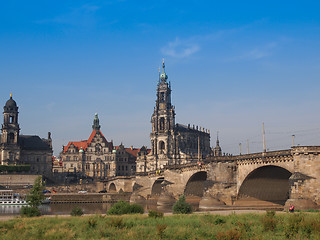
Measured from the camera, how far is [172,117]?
15375 cm

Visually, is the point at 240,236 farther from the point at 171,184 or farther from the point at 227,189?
the point at 171,184

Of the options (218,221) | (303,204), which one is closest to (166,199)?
(303,204)

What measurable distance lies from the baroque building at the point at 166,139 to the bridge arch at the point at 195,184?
5438 cm

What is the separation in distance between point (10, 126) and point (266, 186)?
323 ft

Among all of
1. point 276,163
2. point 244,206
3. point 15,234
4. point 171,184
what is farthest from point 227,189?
point 15,234

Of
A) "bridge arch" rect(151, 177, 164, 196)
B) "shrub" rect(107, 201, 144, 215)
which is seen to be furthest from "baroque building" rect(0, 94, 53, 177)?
"shrub" rect(107, 201, 144, 215)

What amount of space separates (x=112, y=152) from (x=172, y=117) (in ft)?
93.7

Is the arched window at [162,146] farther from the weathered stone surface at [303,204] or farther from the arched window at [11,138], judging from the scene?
the weathered stone surface at [303,204]

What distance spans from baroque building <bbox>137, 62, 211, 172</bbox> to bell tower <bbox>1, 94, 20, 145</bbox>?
150 feet

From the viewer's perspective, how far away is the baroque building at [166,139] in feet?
488

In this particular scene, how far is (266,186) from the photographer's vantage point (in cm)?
6575

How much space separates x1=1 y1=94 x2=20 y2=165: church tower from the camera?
137 meters

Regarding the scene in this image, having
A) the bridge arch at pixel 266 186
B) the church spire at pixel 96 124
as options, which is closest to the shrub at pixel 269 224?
the bridge arch at pixel 266 186

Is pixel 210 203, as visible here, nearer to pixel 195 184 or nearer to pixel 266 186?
pixel 266 186
